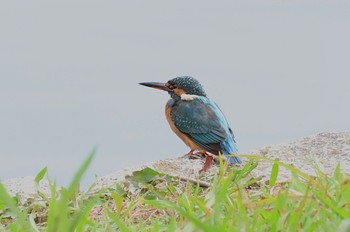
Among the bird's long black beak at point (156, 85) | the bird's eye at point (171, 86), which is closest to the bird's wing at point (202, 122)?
the bird's eye at point (171, 86)

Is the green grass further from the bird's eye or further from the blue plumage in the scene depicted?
the bird's eye

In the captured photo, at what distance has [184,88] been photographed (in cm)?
675

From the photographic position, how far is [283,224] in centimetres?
226

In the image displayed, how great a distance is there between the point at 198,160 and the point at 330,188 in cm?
337

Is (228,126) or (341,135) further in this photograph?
(341,135)

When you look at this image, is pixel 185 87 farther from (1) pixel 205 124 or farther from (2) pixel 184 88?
(1) pixel 205 124

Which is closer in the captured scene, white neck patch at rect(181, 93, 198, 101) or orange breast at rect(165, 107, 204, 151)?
orange breast at rect(165, 107, 204, 151)

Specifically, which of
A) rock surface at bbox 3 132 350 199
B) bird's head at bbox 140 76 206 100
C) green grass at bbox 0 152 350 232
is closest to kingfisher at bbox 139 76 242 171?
bird's head at bbox 140 76 206 100

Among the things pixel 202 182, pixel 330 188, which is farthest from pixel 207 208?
pixel 202 182

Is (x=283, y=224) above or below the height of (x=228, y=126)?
above

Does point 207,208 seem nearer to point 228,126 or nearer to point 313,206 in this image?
point 313,206

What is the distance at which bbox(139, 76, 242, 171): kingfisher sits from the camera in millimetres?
6148

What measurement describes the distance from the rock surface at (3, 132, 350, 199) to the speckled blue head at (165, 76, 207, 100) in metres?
0.74

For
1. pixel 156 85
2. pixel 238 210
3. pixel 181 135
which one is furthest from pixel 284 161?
pixel 238 210
